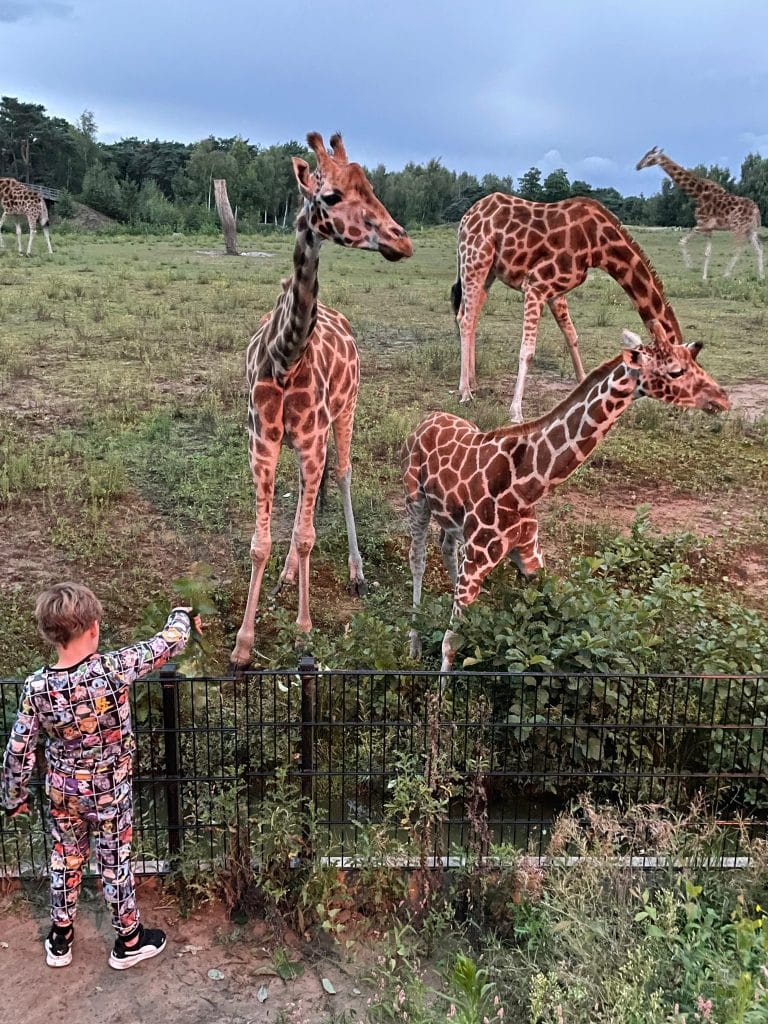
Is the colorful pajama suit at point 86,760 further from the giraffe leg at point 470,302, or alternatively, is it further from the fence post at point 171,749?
the giraffe leg at point 470,302

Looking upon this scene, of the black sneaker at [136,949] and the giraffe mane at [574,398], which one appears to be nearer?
the black sneaker at [136,949]

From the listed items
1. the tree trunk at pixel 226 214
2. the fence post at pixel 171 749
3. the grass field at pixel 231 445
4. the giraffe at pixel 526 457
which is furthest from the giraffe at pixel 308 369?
the tree trunk at pixel 226 214

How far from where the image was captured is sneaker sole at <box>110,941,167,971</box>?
11.7 feet

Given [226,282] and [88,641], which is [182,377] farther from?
[88,641]

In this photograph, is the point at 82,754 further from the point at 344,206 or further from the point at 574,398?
the point at 574,398

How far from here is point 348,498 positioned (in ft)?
23.7

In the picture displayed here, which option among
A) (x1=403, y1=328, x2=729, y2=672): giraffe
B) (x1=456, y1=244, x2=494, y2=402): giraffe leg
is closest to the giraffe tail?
(x1=456, y1=244, x2=494, y2=402): giraffe leg

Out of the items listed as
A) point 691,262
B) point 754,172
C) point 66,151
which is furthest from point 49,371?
point 66,151

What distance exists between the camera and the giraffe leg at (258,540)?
5.77 meters

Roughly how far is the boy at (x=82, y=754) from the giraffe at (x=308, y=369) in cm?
219

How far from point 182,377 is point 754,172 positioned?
39.0 metres

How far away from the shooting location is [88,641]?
3.39 meters

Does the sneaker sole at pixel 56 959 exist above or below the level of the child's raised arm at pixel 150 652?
below

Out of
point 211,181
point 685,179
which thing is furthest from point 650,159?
point 211,181
